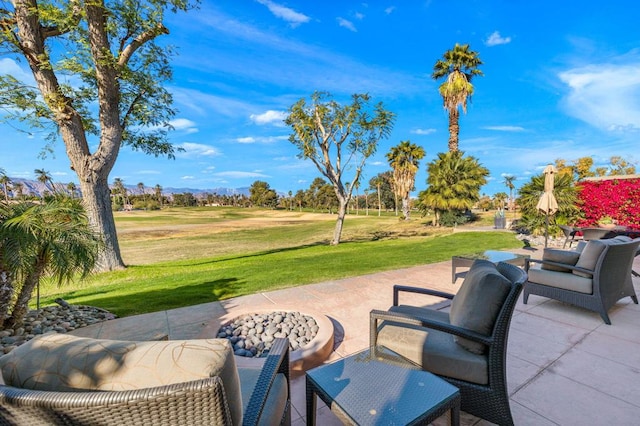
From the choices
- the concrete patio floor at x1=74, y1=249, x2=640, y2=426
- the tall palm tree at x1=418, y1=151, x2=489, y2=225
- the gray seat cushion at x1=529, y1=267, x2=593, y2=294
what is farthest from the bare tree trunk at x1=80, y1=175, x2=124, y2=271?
the tall palm tree at x1=418, y1=151, x2=489, y2=225

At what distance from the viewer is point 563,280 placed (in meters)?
3.63

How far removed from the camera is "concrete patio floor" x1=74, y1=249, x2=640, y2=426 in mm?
1954

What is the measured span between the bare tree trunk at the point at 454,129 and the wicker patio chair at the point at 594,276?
1823 cm

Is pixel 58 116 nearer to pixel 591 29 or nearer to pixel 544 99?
pixel 591 29

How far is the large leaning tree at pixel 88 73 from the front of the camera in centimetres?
635

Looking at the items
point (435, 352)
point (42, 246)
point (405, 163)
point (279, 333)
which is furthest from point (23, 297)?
point (405, 163)

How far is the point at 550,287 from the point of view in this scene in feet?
12.3

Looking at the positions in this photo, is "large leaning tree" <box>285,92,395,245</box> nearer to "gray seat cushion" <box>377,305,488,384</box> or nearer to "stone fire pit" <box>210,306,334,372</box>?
"stone fire pit" <box>210,306,334,372</box>

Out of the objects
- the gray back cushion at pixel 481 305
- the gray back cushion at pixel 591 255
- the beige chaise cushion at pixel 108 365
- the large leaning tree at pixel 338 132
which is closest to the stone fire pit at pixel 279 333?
the gray back cushion at pixel 481 305

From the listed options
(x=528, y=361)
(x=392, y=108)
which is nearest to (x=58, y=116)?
(x=528, y=361)

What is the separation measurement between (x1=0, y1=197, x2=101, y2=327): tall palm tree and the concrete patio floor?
2.66 ft

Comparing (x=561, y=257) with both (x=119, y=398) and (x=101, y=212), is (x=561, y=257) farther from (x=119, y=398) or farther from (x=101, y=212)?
(x=101, y=212)

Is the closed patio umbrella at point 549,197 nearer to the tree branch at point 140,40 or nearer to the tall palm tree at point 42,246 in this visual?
the tall palm tree at point 42,246

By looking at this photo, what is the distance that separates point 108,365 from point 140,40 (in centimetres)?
914
